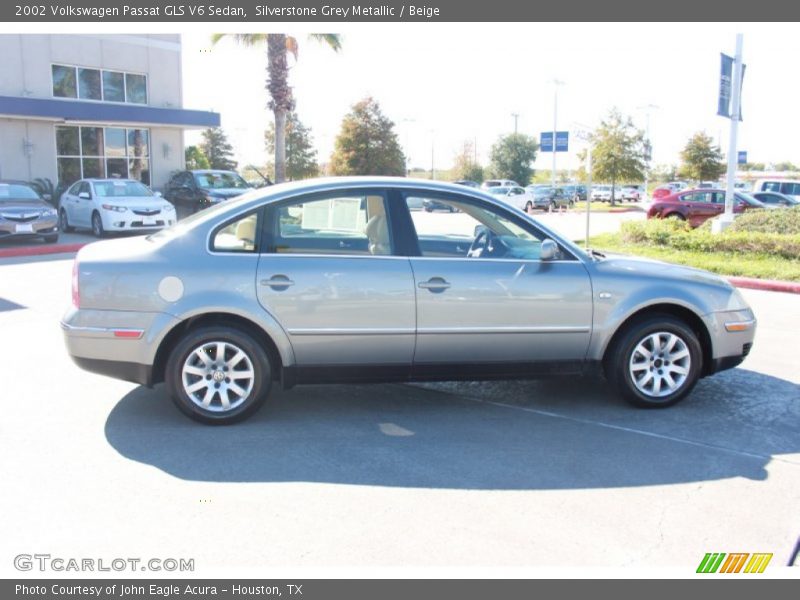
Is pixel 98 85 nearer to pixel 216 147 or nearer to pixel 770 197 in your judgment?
pixel 770 197

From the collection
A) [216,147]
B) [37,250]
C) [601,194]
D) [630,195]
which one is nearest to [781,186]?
[37,250]

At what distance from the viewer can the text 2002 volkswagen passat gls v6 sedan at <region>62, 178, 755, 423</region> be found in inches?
208

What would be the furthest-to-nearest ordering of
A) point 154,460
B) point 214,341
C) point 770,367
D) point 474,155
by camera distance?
1. point 474,155
2. point 770,367
3. point 214,341
4. point 154,460

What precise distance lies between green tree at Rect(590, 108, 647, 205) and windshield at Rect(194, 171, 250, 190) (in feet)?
93.1

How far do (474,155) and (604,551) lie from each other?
237 ft

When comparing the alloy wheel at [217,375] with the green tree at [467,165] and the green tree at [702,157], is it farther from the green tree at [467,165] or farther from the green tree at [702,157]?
the green tree at [467,165]

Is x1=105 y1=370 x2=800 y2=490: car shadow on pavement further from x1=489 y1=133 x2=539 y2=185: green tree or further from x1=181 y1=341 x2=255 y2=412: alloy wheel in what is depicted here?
x1=489 y1=133 x2=539 y2=185: green tree

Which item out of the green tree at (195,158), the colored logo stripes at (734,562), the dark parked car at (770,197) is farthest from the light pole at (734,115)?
the green tree at (195,158)

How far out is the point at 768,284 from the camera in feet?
41.0

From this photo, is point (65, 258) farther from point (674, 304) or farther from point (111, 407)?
point (674, 304)

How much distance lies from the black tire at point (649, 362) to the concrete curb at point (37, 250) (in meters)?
14.2

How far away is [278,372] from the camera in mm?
5496

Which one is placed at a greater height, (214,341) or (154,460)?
(214,341)

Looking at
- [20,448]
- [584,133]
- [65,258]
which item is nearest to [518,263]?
[20,448]
